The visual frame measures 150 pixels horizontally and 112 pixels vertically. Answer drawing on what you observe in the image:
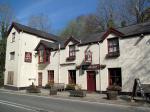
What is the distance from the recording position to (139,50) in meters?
17.5

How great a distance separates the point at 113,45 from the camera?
20.0 meters

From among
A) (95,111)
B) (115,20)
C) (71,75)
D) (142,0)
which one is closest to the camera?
(95,111)

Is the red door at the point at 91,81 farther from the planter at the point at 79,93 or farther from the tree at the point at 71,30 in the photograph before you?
the tree at the point at 71,30

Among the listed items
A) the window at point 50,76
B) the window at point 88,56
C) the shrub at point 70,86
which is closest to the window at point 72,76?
the shrub at point 70,86

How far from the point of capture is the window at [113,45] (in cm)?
1961

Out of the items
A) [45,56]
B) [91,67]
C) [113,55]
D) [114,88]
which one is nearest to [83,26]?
[45,56]

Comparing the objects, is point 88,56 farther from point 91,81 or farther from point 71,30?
point 71,30

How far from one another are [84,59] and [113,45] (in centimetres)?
419

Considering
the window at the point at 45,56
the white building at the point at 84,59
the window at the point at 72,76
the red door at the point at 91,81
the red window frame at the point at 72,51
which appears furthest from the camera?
the window at the point at 45,56

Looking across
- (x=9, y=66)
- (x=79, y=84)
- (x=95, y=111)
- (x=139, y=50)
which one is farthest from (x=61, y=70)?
(x=95, y=111)

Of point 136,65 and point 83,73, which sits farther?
point 83,73

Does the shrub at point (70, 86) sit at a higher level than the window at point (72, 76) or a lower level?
lower

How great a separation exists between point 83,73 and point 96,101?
769cm

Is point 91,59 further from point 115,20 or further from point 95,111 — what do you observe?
point 115,20
